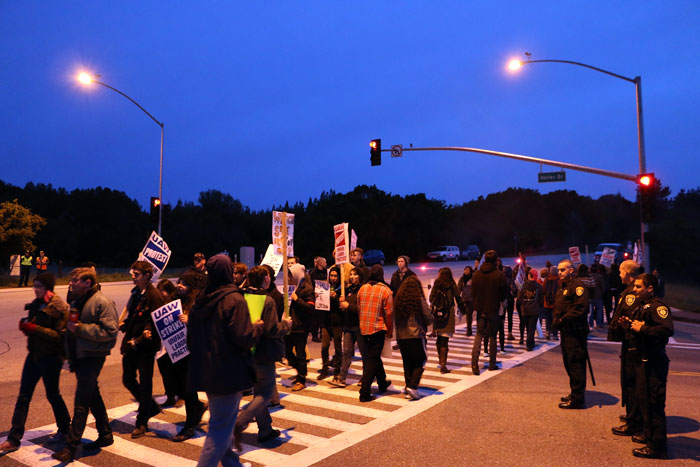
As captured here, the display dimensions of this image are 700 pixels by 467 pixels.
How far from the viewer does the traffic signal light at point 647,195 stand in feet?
53.9

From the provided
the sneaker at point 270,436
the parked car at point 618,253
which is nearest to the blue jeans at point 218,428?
the sneaker at point 270,436

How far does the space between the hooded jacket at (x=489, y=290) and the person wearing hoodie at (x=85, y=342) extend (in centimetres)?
618

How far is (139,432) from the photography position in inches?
231

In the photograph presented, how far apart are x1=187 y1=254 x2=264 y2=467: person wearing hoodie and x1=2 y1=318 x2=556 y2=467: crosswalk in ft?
3.94

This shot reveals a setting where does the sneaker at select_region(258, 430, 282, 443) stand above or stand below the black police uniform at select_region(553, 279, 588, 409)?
below

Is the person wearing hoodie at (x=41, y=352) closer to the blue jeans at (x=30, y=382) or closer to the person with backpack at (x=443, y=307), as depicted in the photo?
the blue jeans at (x=30, y=382)

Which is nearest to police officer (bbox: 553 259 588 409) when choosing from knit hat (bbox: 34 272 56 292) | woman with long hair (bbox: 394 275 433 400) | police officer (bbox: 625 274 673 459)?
police officer (bbox: 625 274 673 459)

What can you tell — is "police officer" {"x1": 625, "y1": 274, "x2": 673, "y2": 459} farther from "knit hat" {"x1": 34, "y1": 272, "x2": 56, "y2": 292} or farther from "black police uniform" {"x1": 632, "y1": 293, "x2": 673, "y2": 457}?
"knit hat" {"x1": 34, "y1": 272, "x2": 56, "y2": 292}

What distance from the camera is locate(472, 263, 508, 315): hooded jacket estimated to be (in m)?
9.20

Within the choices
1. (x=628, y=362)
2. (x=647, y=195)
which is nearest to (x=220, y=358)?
(x=628, y=362)

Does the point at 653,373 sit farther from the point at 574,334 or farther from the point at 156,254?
the point at 156,254

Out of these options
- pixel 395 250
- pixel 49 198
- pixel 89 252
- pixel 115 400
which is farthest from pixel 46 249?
pixel 115 400

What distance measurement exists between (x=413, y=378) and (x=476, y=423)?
1.38 meters

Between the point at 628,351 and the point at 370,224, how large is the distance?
5264 centimetres
